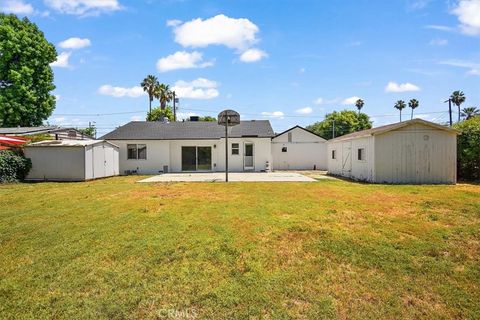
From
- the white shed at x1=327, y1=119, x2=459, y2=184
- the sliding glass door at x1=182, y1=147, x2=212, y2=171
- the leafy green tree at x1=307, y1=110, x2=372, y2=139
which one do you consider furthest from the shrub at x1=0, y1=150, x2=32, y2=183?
the leafy green tree at x1=307, y1=110, x2=372, y2=139

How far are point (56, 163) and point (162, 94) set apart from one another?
106ft

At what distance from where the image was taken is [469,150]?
51.6ft

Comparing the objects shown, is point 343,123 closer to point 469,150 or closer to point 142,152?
point 469,150

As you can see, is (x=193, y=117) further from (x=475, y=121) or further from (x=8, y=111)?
(x=475, y=121)

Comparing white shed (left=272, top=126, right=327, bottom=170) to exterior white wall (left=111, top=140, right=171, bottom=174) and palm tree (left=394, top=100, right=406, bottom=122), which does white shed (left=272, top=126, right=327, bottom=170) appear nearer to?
exterior white wall (left=111, top=140, right=171, bottom=174)

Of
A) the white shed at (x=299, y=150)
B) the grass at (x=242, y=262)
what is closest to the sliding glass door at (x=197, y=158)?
the white shed at (x=299, y=150)

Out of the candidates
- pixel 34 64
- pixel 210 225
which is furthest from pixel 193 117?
pixel 210 225

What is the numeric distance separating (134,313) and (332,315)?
236 centimetres

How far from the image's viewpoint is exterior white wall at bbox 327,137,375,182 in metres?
15.5

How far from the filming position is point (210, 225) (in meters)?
6.65

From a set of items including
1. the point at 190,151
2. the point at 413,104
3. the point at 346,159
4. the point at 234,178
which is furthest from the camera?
the point at 413,104

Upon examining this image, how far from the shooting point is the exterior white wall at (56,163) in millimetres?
16844

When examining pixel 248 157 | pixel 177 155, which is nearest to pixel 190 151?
pixel 177 155

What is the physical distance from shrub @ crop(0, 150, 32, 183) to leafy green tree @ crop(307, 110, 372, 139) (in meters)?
43.6
